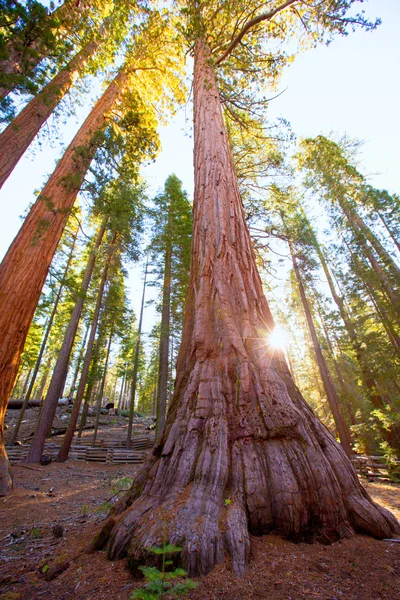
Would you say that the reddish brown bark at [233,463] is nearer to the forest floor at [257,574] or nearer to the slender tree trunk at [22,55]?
the forest floor at [257,574]

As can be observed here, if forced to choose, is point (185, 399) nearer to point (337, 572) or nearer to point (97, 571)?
point (97, 571)

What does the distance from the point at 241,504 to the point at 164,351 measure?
36.8 ft

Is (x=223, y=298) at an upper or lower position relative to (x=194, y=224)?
lower

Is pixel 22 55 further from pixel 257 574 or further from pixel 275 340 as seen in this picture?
pixel 257 574

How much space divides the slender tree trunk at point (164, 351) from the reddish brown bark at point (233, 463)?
9.10 m

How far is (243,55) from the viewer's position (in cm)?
780

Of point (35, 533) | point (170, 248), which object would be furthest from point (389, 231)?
point (35, 533)

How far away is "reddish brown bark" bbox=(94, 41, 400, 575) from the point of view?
1.67m

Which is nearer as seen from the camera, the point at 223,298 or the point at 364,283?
the point at 223,298

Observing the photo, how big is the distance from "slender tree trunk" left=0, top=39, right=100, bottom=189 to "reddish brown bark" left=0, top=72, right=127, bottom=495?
860 millimetres

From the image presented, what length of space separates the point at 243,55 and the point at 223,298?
357 inches

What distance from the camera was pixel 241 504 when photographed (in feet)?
5.93

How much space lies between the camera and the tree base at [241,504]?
1.56m

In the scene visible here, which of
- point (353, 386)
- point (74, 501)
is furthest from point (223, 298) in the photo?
point (353, 386)
